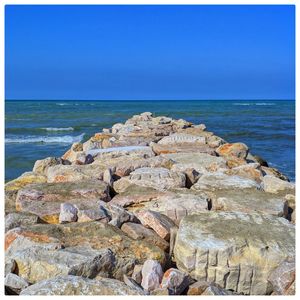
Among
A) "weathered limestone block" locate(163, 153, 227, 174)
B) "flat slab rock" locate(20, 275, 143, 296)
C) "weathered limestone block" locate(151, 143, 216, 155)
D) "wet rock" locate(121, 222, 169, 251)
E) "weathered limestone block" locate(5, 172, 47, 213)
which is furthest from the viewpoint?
"weathered limestone block" locate(151, 143, 216, 155)

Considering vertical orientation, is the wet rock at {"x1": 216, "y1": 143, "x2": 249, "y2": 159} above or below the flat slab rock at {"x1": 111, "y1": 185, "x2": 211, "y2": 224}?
above

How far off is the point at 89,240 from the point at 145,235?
426mm

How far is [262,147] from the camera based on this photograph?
1514 centimetres

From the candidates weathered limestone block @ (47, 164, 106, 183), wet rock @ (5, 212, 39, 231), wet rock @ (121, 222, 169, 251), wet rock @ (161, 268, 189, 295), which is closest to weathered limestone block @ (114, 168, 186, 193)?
weathered limestone block @ (47, 164, 106, 183)

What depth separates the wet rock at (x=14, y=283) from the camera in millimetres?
2641

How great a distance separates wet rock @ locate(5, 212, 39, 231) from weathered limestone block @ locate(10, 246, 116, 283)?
58 centimetres

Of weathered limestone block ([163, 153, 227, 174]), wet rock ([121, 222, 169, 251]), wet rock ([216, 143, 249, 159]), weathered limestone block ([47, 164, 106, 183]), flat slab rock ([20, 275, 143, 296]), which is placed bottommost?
flat slab rock ([20, 275, 143, 296])

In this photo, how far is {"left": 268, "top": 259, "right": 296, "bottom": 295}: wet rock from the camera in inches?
110

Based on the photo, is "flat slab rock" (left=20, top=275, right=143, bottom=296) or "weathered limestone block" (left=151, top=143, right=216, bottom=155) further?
"weathered limestone block" (left=151, top=143, right=216, bottom=155)

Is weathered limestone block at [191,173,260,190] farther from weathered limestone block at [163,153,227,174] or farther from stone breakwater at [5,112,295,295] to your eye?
weathered limestone block at [163,153,227,174]

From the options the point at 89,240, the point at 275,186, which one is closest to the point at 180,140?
the point at 275,186

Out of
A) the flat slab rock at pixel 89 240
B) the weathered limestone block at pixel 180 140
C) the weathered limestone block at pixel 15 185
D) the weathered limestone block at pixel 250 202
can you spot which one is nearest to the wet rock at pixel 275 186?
the weathered limestone block at pixel 250 202

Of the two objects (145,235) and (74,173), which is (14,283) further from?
(74,173)

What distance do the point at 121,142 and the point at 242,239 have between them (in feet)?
16.5
